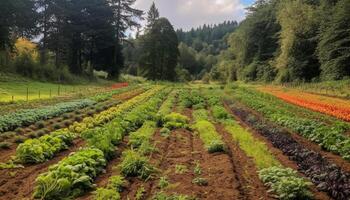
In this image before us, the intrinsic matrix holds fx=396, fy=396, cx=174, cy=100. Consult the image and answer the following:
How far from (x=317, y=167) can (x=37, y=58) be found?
38728mm

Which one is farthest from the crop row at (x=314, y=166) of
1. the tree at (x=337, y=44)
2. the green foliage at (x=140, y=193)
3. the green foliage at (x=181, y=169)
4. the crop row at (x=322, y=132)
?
the tree at (x=337, y=44)

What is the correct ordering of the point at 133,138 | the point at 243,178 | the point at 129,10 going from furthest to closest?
the point at 129,10
the point at 133,138
the point at 243,178

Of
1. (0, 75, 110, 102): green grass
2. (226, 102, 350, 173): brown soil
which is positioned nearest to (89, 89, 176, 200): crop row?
(226, 102, 350, 173): brown soil

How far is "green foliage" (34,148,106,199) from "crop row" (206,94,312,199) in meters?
4.12

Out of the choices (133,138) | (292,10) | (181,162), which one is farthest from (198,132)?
(292,10)

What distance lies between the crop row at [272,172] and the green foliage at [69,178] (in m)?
4.12

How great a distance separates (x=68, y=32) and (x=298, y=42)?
3196cm

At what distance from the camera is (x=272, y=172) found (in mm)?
9727

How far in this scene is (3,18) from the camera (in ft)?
135

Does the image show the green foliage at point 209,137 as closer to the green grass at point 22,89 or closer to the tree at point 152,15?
the green grass at point 22,89

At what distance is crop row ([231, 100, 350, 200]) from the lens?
28.6 feet

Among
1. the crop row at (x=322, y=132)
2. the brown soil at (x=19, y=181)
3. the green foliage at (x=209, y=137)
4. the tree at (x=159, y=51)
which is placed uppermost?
the tree at (x=159, y=51)

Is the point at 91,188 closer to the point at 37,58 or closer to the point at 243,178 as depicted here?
the point at 243,178

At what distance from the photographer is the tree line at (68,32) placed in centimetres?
4103
